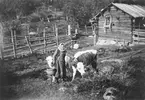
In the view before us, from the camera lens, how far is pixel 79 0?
12984 mm

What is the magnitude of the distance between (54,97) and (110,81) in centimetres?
161

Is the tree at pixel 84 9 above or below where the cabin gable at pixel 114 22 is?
above

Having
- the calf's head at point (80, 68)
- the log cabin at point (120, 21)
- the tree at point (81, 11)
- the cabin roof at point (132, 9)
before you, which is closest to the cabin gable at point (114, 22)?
the log cabin at point (120, 21)

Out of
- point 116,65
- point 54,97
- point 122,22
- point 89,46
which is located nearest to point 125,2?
point 122,22

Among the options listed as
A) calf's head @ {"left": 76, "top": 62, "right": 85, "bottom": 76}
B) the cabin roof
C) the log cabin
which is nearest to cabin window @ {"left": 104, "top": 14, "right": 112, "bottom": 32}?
the log cabin

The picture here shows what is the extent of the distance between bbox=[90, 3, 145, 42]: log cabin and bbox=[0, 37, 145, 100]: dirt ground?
309 centimetres

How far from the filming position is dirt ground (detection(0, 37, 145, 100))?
18.5 ft

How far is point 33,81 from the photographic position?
273 inches

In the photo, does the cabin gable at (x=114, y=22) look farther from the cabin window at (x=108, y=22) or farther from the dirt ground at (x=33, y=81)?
the dirt ground at (x=33, y=81)

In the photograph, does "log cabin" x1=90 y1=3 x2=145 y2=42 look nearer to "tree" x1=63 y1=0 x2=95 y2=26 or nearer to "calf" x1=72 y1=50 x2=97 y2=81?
"tree" x1=63 y1=0 x2=95 y2=26

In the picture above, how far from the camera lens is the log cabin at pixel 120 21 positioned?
10969mm

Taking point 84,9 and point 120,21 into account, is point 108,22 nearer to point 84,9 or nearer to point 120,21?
point 120,21

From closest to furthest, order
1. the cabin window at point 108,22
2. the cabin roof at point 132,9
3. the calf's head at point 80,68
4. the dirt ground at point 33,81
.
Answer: the dirt ground at point 33,81
the calf's head at point 80,68
the cabin roof at point 132,9
the cabin window at point 108,22

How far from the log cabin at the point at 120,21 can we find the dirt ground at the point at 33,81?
3.09 meters
